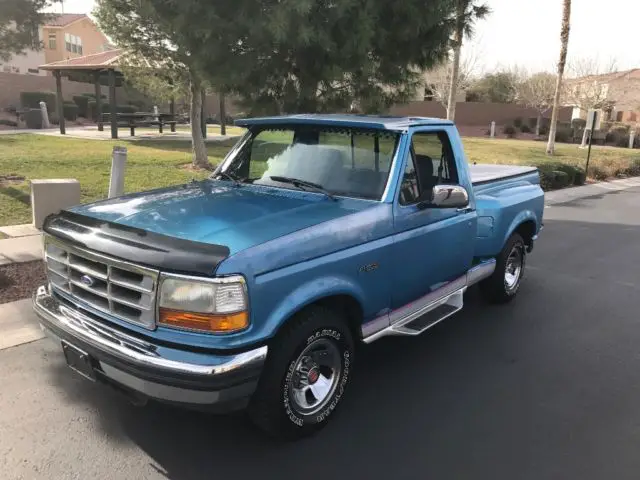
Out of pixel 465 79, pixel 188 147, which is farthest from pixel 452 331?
pixel 465 79

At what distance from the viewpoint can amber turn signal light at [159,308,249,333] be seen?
2848 mm

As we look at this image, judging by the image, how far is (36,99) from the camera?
33.5m

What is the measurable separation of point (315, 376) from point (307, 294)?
0.63 m

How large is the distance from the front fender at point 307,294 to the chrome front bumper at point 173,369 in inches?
6.1

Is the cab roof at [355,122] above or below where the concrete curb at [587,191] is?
above

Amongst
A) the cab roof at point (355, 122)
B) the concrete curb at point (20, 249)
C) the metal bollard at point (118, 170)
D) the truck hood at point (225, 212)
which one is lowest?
the concrete curb at point (20, 249)

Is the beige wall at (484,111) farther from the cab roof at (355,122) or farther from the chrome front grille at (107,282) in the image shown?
the chrome front grille at (107,282)

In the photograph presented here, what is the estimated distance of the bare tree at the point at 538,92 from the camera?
44594 millimetres

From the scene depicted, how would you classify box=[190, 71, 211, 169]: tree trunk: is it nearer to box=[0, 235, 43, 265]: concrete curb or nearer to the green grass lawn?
the green grass lawn

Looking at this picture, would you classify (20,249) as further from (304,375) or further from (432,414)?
(432,414)

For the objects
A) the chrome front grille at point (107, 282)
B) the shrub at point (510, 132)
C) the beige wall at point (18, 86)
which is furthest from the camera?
the shrub at point (510, 132)

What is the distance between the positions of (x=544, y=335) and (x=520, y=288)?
5.03ft

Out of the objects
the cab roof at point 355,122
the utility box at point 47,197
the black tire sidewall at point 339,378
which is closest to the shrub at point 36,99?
the utility box at point 47,197

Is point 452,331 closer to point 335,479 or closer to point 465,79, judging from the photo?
point 335,479
